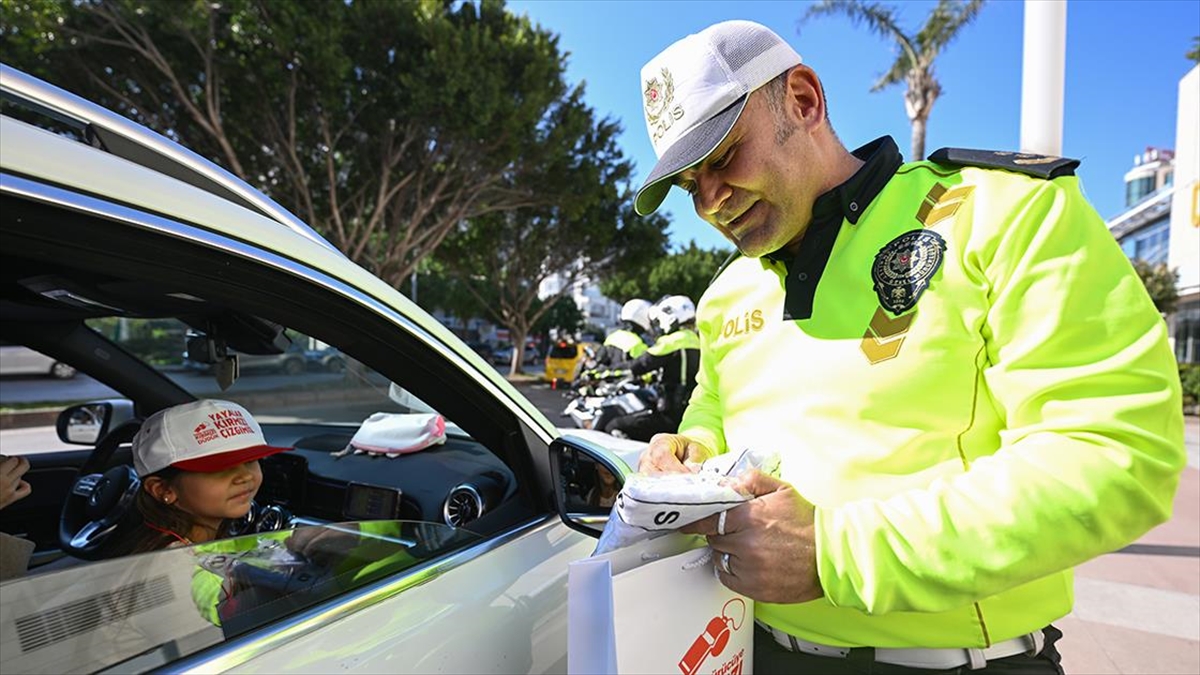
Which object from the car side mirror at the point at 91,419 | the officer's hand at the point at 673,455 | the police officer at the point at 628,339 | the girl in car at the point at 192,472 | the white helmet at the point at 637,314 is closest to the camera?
the officer's hand at the point at 673,455

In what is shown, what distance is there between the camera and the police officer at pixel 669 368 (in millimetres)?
6555

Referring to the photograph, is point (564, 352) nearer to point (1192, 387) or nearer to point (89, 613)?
point (1192, 387)

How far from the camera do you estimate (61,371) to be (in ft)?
8.96

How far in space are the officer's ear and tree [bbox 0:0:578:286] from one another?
11.0 m

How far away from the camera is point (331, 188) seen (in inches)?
511

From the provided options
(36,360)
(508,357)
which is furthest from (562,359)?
(508,357)

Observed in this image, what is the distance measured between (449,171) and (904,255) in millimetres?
13695

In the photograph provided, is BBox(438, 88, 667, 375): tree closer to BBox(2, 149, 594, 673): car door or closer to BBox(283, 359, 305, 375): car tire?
BBox(283, 359, 305, 375): car tire

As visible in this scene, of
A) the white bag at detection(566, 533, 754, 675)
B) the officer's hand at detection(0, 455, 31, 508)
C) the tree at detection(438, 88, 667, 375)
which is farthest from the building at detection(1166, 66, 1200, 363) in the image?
the officer's hand at detection(0, 455, 31, 508)

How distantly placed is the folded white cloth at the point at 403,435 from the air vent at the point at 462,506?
550 millimetres

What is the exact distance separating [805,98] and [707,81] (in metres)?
0.20

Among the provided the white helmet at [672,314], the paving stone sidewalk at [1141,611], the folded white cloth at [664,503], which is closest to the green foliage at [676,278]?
the white helmet at [672,314]

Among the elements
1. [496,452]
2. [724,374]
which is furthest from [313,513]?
[724,374]

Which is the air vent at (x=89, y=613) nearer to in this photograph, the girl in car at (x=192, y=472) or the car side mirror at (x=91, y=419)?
the girl in car at (x=192, y=472)
